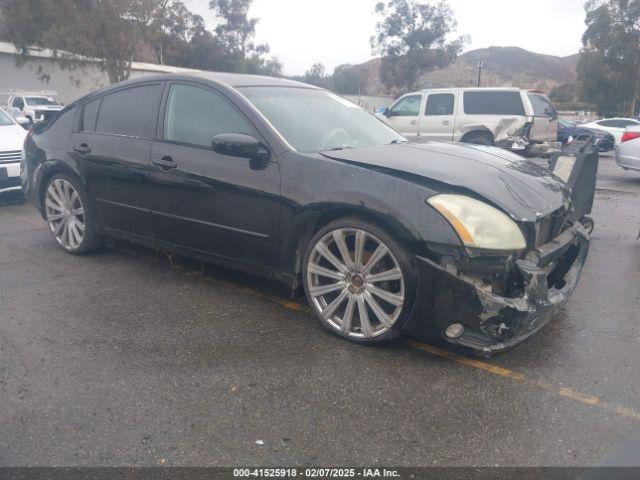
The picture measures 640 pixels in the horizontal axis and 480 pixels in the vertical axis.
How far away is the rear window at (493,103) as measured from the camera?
12516 millimetres

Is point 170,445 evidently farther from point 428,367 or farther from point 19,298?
point 19,298

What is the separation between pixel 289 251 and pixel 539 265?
1.53m

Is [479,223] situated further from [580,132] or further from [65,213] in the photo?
[580,132]

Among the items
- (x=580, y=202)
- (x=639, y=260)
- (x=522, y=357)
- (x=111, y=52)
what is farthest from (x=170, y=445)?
(x=111, y=52)

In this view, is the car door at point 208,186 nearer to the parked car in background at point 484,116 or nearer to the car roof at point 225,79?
the car roof at point 225,79

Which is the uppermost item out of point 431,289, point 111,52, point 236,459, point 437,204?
point 111,52

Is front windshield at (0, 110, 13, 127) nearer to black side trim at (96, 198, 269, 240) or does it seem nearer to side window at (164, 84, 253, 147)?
black side trim at (96, 198, 269, 240)

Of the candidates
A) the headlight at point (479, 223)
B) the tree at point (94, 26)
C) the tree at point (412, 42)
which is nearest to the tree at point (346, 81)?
the tree at point (412, 42)

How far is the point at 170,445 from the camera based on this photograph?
2.54 metres

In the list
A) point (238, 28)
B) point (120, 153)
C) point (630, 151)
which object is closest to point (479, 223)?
point (120, 153)

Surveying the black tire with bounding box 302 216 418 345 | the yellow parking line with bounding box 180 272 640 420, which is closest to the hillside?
the black tire with bounding box 302 216 418 345

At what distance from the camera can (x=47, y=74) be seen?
119 ft

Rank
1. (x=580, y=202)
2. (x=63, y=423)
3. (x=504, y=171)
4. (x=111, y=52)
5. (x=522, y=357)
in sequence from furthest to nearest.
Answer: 1. (x=111, y=52)
2. (x=580, y=202)
3. (x=504, y=171)
4. (x=522, y=357)
5. (x=63, y=423)

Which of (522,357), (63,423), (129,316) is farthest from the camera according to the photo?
(129,316)
